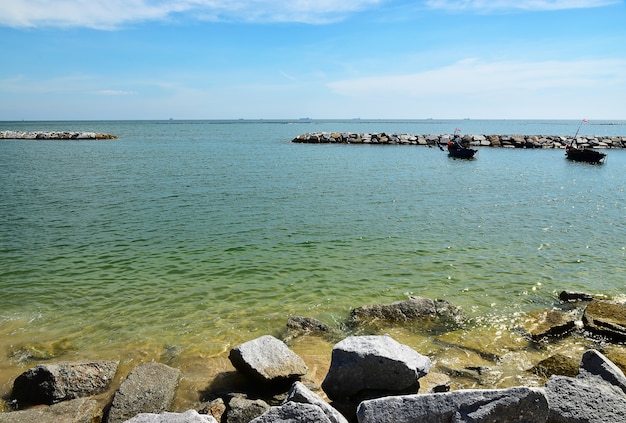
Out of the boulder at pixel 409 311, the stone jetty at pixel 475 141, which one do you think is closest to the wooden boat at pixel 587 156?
the stone jetty at pixel 475 141

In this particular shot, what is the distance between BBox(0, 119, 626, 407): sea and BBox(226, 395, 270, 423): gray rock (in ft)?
5.89

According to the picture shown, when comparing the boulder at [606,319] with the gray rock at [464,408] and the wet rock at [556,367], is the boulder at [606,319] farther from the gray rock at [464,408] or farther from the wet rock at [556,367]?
the gray rock at [464,408]

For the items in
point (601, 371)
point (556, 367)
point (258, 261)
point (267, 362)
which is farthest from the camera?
point (258, 261)

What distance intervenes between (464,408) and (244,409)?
3659mm

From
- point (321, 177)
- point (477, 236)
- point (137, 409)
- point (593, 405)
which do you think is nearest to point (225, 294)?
point (137, 409)

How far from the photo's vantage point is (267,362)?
846cm

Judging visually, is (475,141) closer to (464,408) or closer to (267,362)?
(267,362)

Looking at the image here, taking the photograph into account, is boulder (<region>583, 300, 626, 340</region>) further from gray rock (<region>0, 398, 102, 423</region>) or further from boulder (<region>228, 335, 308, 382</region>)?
gray rock (<region>0, 398, 102, 423</region>)

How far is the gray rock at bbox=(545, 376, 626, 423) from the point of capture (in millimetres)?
6227

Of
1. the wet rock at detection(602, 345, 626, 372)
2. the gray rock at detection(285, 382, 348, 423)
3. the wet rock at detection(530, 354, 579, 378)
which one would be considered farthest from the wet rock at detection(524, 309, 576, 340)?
the gray rock at detection(285, 382, 348, 423)

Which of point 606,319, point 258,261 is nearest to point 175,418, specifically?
point 258,261

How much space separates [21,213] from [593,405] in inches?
1077

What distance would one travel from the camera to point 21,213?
942 inches

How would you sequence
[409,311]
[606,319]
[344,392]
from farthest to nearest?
[409,311], [606,319], [344,392]
